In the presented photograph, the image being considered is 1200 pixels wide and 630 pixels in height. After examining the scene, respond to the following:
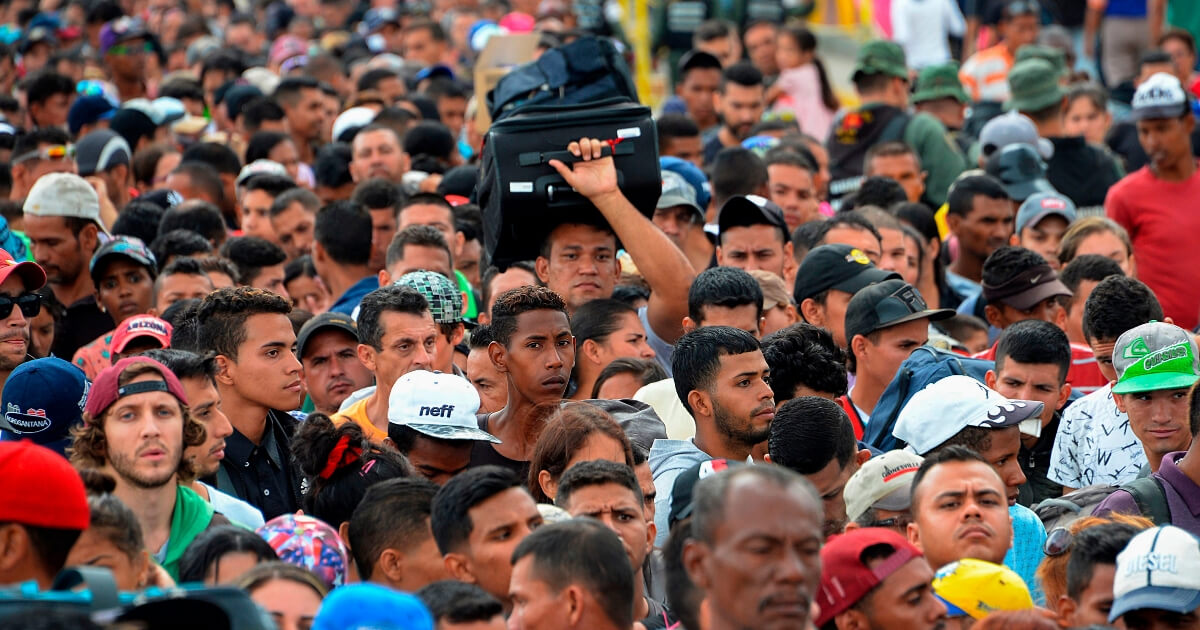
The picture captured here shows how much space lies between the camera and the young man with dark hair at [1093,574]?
4.74m

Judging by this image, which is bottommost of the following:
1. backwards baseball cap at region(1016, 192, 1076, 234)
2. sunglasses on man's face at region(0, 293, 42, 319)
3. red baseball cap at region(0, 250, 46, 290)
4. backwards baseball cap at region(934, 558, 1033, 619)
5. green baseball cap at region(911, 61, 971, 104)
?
green baseball cap at region(911, 61, 971, 104)

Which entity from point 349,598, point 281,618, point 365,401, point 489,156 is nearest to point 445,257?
point 489,156

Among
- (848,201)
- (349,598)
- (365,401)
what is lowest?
(848,201)

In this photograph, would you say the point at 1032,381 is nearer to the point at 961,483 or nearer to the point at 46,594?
the point at 961,483

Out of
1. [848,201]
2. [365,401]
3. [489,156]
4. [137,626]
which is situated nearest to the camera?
[137,626]

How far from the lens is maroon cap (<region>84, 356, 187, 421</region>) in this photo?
5113mm

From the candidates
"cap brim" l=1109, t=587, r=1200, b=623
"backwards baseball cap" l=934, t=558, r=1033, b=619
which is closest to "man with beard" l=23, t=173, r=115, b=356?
"backwards baseball cap" l=934, t=558, r=1033, b=619

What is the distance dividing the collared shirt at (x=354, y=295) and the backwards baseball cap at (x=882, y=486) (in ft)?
11.7

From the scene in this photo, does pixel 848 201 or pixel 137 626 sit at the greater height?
pixel 137 626

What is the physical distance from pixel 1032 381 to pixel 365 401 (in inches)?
104

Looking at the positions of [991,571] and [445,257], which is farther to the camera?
[445,257]

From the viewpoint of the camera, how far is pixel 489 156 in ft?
24.2

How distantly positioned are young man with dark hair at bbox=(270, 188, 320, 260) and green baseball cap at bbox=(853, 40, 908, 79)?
4.52 meters

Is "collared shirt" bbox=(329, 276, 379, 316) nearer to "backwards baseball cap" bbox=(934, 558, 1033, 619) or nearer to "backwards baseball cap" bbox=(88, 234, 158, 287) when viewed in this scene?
"backwards baseball cap" bbox=(88, 234, 158, 287)
